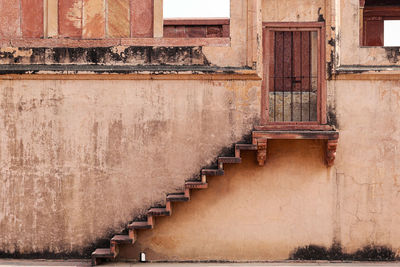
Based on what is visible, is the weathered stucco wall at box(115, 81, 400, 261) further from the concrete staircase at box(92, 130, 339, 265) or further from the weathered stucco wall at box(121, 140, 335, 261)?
the concrete staircase at box(92, 130, 339, 265)

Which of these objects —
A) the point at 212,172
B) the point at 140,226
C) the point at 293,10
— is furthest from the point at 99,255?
the point at 293,10

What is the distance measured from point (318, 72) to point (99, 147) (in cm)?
471

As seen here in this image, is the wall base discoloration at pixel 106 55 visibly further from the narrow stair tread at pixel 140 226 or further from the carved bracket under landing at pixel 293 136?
the narrow stair tread at pixel 140 226

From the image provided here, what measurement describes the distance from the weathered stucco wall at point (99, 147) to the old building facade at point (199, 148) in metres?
0.02

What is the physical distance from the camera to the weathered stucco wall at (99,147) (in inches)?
347

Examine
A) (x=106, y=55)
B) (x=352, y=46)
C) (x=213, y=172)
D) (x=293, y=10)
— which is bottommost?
(x=213, y=172)

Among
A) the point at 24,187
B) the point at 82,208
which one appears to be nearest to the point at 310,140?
the point at 82,208

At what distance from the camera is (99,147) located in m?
8.88

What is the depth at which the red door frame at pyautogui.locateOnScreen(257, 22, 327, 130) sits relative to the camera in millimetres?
8625

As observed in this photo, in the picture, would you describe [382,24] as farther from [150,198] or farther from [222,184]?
[150,198]

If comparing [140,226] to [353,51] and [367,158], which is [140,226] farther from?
[353,51]

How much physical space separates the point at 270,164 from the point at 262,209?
922mm

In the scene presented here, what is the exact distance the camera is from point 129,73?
8.82 metres

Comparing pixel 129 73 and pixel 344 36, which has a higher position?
pixel 344 36
